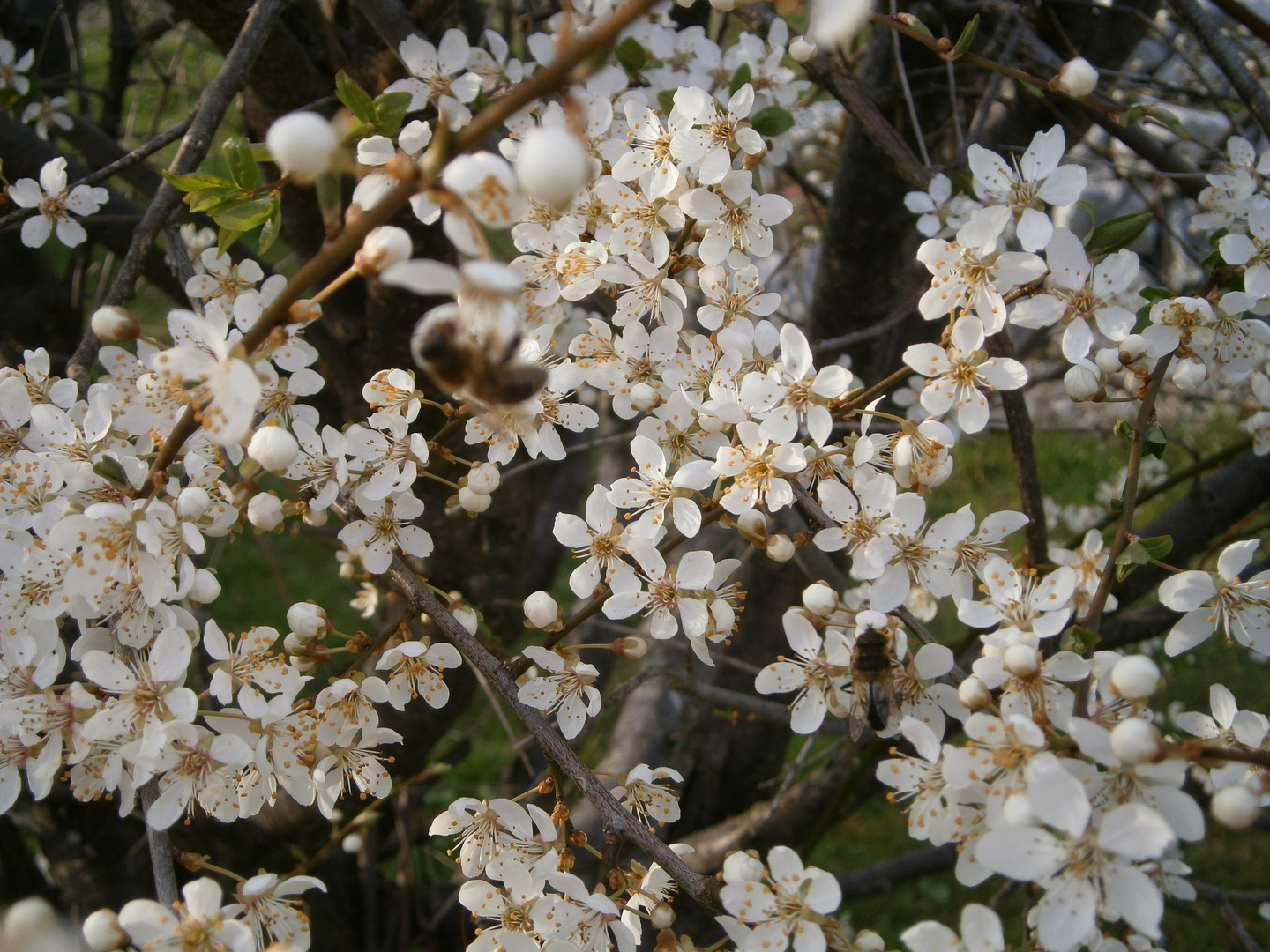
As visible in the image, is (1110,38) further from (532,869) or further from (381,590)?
(532,869)

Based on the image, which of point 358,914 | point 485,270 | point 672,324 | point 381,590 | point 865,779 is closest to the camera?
point 485,270

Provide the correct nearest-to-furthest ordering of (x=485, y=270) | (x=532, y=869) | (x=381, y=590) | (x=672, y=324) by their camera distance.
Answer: (x=485, y=270), (x=532, y=869), (x=672, y=324), (x=381, y=590)

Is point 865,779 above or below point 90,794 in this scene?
below

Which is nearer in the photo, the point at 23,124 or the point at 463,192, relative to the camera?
the point at 463,192

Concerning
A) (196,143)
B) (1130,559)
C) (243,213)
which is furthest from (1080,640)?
(196,143)

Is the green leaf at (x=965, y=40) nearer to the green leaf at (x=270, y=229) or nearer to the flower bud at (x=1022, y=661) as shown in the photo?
the flower bud at (x=1022, y=661)

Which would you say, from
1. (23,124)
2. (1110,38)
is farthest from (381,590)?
(1110,38)
